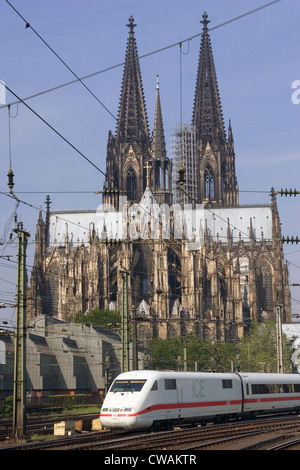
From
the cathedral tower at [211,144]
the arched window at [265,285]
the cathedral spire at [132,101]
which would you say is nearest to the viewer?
the arched window at [265,285]

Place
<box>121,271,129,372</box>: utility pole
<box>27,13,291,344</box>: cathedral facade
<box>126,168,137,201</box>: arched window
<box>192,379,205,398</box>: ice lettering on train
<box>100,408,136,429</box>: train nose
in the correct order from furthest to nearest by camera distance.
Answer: <box>126,168,137,201</box>: arched window < <box>27,13,291,344</box>: cathedral facade < <box>121,271,129,372</box>: utility pole < <box>192,379,205,398</box>: ice lettering on train < <box>100,408,136,429</box>: train nose

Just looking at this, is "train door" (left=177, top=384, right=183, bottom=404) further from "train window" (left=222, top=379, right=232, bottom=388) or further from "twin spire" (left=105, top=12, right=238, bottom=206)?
"twin spire" (left=105, top=12, right=238, bottom=206)

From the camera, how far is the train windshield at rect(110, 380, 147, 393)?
111ft

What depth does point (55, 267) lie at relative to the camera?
453ft

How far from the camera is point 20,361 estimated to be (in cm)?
3158

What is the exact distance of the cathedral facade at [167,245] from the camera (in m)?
122

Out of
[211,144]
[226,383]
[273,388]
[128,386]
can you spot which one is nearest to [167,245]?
[211,144]

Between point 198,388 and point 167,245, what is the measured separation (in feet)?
295

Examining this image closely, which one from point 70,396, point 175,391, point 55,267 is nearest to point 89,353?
point 70,396

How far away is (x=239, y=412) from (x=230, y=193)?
113 m

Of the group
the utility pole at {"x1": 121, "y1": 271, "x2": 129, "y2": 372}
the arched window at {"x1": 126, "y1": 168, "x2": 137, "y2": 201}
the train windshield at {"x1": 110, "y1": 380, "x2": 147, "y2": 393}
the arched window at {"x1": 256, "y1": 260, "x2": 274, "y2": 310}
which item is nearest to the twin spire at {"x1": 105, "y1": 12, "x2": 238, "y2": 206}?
the arched window at {"x1": 126, "y1": 168, "x2": 137, "y2": 201}

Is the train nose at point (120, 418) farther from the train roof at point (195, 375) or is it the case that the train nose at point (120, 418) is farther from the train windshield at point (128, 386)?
the train roof at point (195, 375)

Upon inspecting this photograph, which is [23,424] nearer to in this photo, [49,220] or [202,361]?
[202,361]

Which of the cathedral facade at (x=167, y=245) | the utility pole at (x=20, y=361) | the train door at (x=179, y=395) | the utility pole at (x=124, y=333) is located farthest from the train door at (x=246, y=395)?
the cathedral facade at (x=167, y=245)
